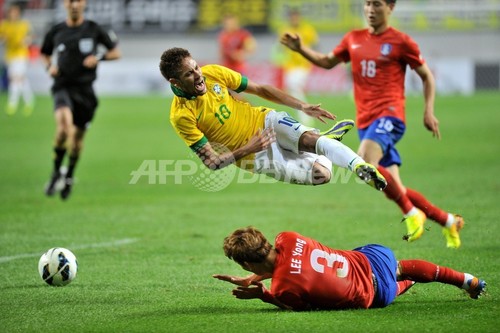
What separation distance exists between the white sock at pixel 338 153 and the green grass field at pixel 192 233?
1218mm

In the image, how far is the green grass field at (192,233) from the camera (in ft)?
22.0

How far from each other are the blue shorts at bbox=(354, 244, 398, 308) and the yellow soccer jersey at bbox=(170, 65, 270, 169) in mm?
2028

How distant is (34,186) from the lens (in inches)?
627

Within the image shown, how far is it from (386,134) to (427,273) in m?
3.16

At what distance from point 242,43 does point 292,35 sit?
15.6 meters

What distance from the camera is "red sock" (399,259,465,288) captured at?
6906mm

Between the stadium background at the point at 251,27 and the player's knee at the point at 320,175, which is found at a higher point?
the player's knee at the point at 320,175

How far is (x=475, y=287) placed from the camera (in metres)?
7.04

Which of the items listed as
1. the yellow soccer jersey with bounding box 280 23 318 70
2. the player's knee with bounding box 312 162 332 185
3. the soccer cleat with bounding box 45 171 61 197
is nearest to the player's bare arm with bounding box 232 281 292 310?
the player's knee with bounding box 312 162 332 185

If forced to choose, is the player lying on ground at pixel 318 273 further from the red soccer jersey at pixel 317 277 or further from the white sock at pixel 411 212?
the white sock at pixel 411 212

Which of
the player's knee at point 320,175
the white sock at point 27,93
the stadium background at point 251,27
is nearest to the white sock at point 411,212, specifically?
the player's knee at point 320,175

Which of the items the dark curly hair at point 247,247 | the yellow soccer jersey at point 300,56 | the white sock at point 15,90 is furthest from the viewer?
the white sock at point 15,90

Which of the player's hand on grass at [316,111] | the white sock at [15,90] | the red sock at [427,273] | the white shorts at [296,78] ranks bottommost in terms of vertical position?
the white sock at [15,90]

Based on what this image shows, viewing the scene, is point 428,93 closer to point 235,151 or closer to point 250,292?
point 235,151
